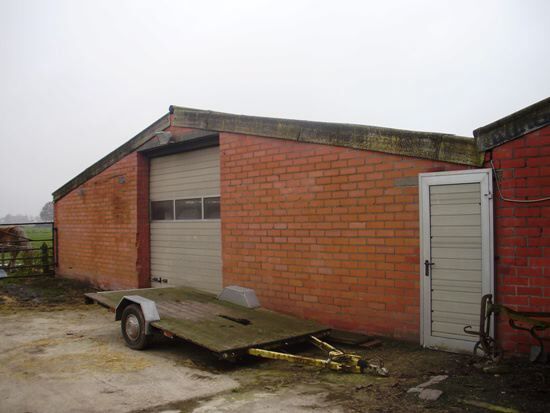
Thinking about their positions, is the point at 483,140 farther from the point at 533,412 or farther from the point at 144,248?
the point at 144,248

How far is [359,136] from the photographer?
6949mm

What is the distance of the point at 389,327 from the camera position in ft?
21.7

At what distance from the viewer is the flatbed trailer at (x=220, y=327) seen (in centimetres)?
553

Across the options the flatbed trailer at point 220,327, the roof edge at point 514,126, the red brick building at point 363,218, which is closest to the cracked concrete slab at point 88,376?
the flatbed trailer at point 220,327

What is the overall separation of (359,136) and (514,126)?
6.96ft

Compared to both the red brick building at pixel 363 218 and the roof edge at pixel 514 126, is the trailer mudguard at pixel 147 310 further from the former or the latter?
the roof edge at pixel 514 126

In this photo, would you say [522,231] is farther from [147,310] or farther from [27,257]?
[27,257]

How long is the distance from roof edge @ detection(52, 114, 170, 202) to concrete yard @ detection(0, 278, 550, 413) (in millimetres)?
5602

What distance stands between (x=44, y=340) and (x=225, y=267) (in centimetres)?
334

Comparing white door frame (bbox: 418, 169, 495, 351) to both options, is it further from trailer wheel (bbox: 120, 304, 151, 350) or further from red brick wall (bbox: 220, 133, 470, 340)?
trailer wheel (bbox: 120, 304, 151, 350)

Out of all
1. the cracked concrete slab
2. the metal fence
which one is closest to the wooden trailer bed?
the cracked concrete slab

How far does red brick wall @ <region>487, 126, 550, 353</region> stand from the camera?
535cm

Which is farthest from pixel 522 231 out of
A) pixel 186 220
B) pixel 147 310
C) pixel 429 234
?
pixel 186 220

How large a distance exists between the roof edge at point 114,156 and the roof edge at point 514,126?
7.30 metres
